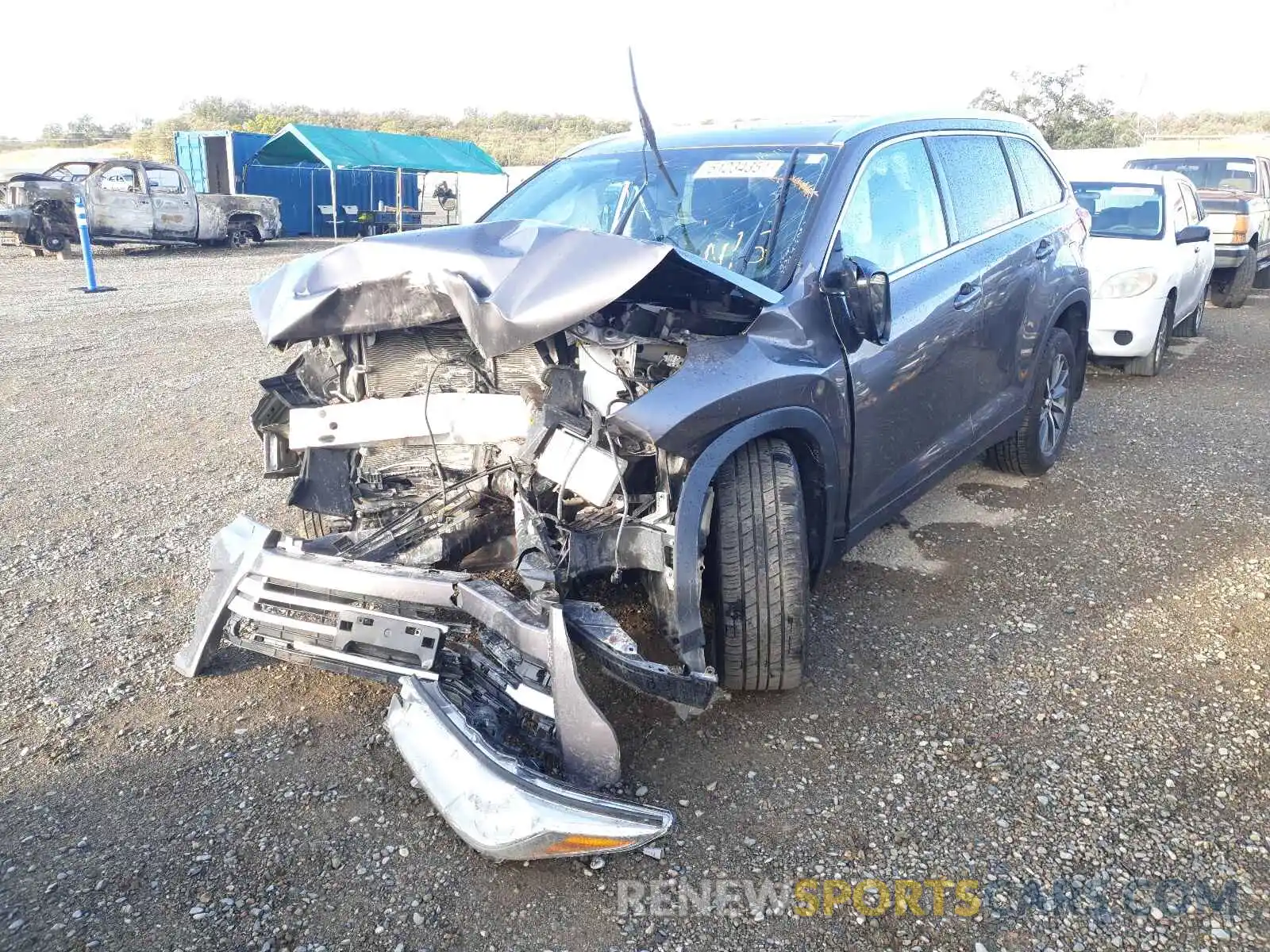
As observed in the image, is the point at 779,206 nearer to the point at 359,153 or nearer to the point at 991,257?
the point at 991,257

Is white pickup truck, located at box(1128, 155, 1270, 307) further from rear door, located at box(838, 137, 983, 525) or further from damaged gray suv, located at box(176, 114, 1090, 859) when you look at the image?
damaged gray suv, located at box(176, 114, 1090, 859)

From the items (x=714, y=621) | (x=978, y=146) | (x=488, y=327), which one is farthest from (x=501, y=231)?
(x=978, y=146)

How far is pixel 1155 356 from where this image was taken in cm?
825

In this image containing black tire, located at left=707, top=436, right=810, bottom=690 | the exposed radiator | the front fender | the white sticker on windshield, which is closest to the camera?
the front fender

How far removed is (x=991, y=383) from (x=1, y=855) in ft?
13.0

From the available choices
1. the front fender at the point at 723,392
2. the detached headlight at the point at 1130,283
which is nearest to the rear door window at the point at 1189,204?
the detached headlight at the point at 1130,283

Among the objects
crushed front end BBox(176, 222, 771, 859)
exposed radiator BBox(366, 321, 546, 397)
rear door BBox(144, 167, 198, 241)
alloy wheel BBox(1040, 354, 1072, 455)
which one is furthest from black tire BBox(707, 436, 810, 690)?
rear door BBox(144, 167, 198, 241)

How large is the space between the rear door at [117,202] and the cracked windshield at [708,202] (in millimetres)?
15471

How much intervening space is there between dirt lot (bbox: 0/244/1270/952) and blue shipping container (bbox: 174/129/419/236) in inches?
818

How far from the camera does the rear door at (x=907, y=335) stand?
3.46 metres

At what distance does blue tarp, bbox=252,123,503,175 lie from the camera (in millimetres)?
22656

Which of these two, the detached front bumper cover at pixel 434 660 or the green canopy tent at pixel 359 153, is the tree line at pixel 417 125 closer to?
the green canopy tent at pixel 359 153

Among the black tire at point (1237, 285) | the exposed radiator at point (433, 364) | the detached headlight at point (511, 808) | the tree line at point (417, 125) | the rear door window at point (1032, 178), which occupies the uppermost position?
the tree line at point (417, 125)

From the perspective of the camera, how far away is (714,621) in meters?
3.13
